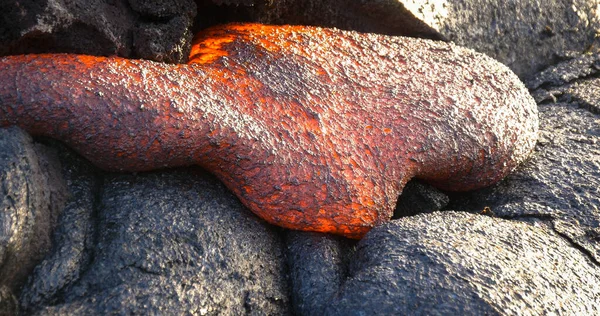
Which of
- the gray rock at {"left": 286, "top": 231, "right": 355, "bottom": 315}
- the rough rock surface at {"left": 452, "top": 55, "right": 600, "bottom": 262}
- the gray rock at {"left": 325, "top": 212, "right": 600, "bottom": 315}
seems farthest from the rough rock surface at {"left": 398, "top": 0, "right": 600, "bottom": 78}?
the gray rock at {"left": 286, "top": 231, "right": 355, "bottom": 315}

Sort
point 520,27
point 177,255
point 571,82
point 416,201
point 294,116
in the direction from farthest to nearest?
point 520,27 < point 571,82 < point 416,201 < point 294,116 < point 177,255

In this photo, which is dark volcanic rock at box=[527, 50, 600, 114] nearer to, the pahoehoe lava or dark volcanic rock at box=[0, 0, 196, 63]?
the pahoehoe lava

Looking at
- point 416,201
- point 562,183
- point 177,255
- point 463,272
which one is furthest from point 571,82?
point 177,255

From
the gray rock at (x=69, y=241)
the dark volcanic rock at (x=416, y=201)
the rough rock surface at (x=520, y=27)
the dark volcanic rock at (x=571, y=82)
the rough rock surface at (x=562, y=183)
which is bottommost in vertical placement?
the gray rock at (x=69, y=241)

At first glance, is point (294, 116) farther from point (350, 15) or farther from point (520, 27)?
point (520, 27)

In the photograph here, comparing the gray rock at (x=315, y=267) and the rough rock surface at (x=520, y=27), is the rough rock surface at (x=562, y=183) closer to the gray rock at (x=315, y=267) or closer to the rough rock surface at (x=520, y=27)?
the rough rock surface at (x=520, y=27)

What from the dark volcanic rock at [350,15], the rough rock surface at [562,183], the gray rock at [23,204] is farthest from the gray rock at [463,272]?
the dark volcanic rock at [350,15]
